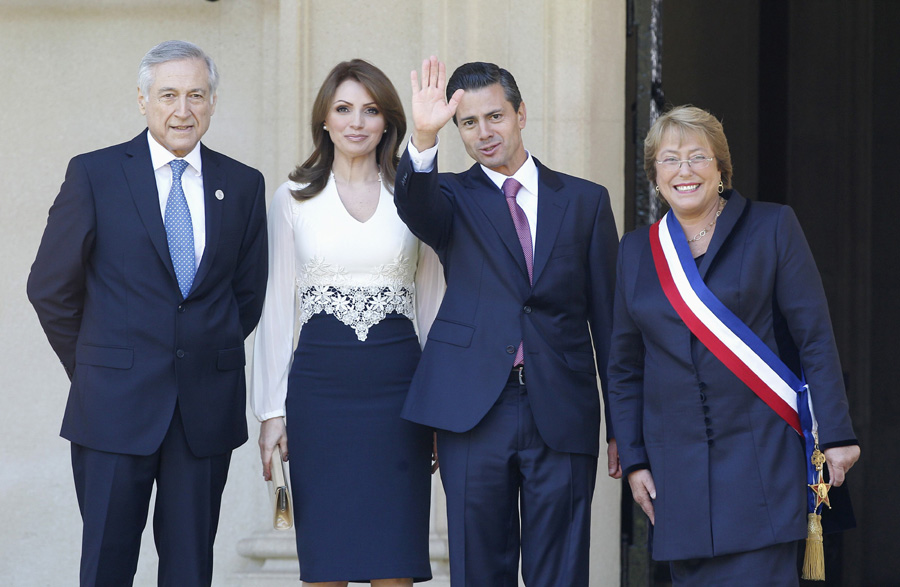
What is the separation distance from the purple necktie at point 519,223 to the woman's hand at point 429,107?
343 millimetres

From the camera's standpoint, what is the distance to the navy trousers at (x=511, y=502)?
3592 millimetres

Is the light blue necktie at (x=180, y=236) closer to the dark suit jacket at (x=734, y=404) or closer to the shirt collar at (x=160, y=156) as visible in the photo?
the shirt collar at (x=160, y=156)

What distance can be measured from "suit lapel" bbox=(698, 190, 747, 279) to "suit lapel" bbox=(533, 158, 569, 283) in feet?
1.49

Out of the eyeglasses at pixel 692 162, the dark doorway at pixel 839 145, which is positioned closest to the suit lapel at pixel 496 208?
the eyeglasses at pixel 692 162

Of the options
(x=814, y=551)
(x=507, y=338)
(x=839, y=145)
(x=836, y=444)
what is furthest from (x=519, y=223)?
(x=839, y=145)

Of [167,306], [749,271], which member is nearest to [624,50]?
[749,271]

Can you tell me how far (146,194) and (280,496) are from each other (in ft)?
3.18

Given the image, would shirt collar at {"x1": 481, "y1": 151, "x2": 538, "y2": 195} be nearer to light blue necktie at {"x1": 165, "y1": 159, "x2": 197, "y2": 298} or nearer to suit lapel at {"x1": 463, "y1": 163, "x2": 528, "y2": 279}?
suit lapel at {"x1": 463, "y1": 163, "x2": 528, "y2": 279}

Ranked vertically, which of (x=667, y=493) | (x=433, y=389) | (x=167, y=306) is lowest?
(x=667, y=493)

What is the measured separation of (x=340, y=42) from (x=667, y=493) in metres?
2.52

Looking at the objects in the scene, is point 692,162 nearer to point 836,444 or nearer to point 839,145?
point 836,444

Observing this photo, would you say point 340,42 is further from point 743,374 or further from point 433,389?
point 743,374

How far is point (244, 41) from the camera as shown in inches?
213

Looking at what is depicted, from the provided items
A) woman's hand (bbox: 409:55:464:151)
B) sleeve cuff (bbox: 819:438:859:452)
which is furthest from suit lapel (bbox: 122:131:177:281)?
sleeve cuff (bbox: 819:438:859:452)
